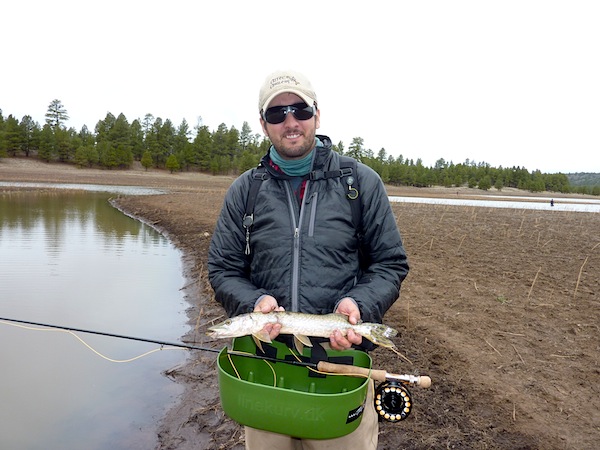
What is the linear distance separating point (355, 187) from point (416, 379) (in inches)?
56.4

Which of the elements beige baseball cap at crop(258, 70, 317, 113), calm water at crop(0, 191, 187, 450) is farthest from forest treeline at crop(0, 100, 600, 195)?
beige baseball cap at crop(258, 70, 317, 113)

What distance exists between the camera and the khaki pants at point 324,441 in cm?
296

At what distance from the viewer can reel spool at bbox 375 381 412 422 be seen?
319 cm

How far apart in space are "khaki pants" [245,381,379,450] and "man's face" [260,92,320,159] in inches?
72.6

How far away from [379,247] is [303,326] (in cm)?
78

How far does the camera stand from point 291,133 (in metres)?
3.23

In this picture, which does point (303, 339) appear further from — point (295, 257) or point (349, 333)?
point (295, 257)

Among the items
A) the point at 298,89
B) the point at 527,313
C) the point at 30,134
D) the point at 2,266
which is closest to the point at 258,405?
the point at 298,89

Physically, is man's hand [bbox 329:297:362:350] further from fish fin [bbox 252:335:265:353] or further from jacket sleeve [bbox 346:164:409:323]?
fish fin [bbox 252:335:265:353]

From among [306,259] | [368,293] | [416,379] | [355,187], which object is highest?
[355,187]

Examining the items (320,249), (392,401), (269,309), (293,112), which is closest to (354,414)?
(392,401)

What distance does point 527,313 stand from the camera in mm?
7805

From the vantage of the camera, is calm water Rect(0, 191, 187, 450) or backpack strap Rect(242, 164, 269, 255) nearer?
backpack strap Rect(242, 164, 269, 255)

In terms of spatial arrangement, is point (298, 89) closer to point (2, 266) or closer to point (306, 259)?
point (306, 259)
